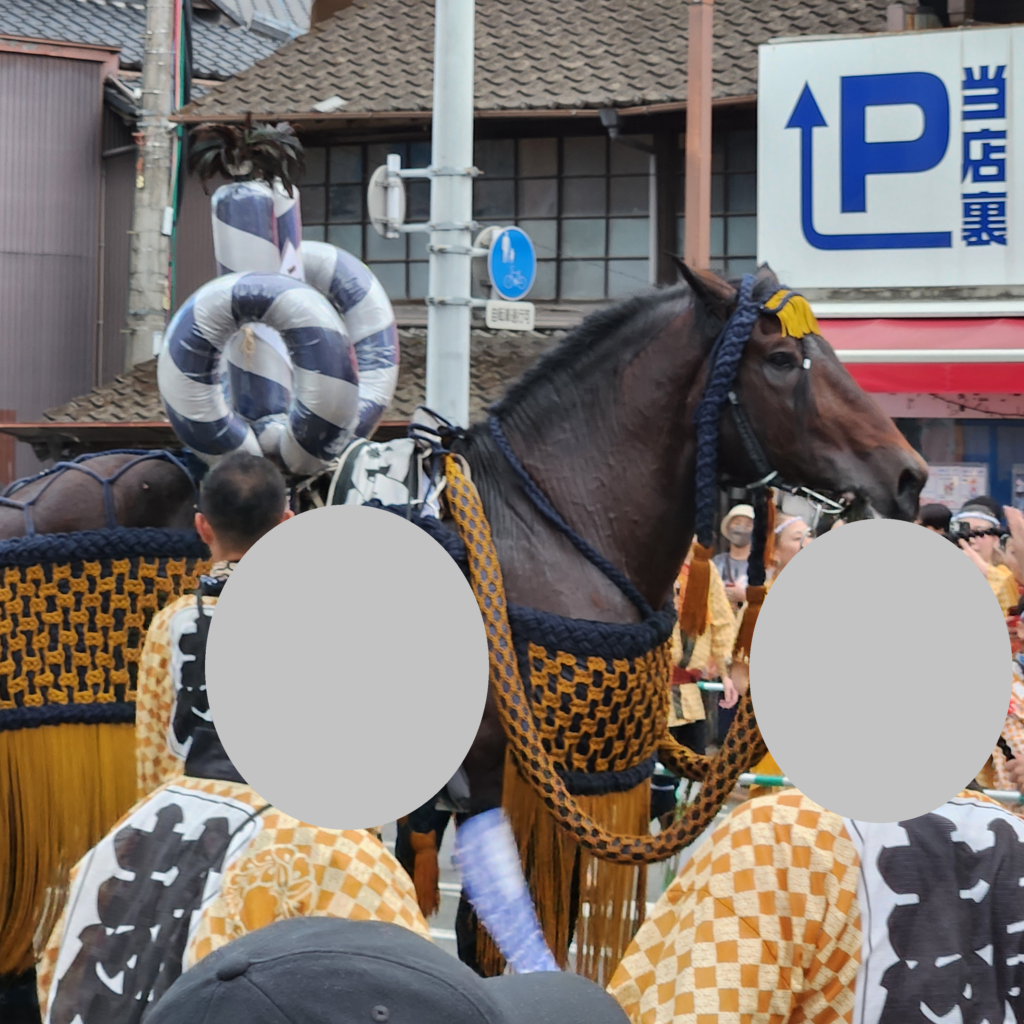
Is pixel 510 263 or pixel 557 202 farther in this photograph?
pixel 557 202

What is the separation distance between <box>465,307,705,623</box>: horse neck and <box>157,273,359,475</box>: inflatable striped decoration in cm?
78

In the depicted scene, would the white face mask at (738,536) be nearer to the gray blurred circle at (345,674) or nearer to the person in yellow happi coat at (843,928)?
the person in yellow happi coat at (843,928)

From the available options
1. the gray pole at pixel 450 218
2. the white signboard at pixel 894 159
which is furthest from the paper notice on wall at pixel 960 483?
the gray pole at pixel 450 218

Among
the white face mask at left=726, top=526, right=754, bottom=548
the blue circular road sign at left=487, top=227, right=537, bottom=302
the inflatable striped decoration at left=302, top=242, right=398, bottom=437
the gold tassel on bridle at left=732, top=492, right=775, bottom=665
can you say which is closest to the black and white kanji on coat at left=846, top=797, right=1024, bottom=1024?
the gold tassel on bridle at left=732, top=492, right=775, bottom=665

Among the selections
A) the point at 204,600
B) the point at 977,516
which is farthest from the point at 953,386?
the point at 204,600

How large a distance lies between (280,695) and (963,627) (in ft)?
2.31

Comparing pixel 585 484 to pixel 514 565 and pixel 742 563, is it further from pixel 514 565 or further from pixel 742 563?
pixel 742 563

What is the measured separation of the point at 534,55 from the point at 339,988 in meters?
12.9

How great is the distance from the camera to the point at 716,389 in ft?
10.5

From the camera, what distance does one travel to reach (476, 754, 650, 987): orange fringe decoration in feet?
10.2

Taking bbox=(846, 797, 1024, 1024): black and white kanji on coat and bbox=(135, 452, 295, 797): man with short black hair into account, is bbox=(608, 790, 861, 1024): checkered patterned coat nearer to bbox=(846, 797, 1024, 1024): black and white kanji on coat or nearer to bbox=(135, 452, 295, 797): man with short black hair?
bbox=(846, 797, 1024, 1024): black and white kanji on coat

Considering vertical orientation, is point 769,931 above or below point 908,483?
below

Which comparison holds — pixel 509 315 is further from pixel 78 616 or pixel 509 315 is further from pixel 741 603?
pixel 78 616

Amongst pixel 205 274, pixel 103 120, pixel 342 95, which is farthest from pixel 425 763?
pixel 103 120
